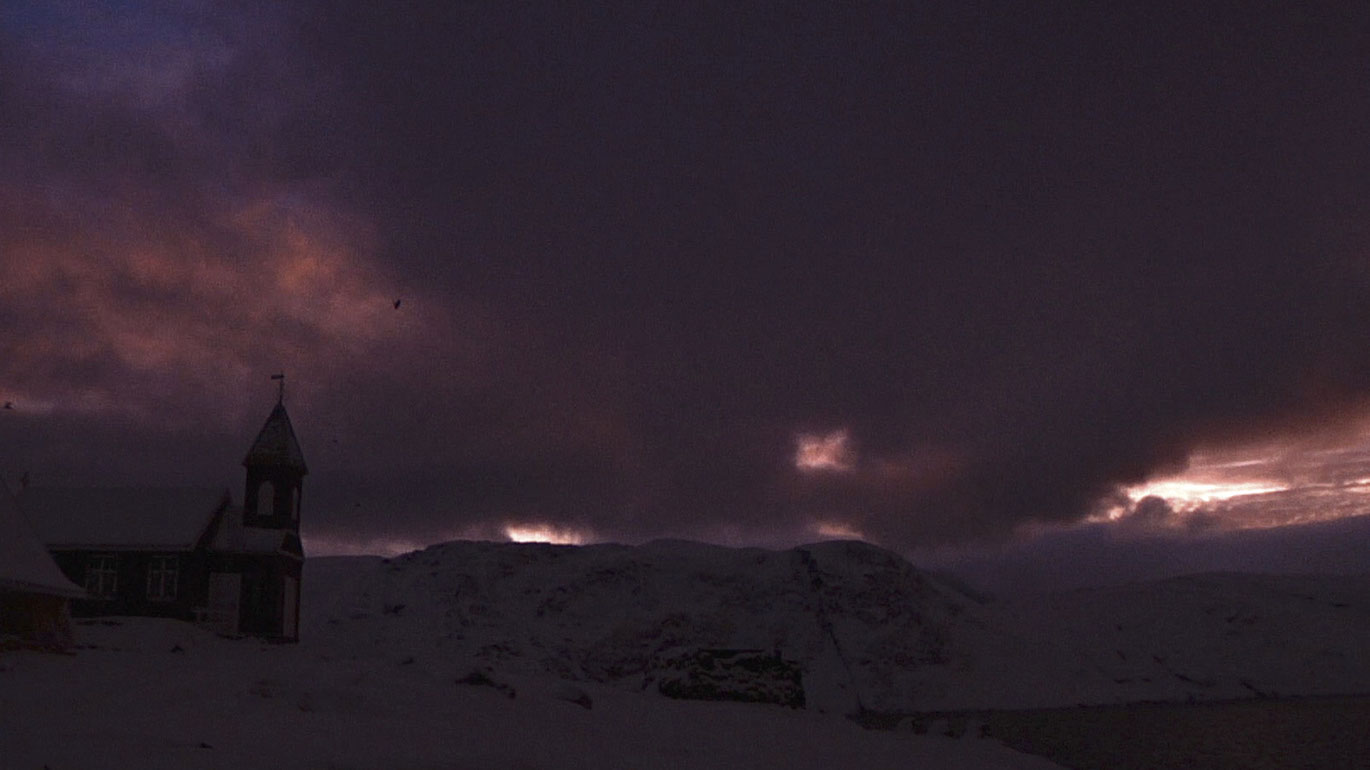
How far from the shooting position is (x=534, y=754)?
1425 cm

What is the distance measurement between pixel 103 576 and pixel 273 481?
27.5 feet

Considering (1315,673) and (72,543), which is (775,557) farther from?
(72,543)

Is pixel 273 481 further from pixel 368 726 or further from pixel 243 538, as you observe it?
pixel 368 726

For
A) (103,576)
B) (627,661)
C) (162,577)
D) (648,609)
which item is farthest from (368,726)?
(648,609)

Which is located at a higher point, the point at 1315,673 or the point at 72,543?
the point at 72,543

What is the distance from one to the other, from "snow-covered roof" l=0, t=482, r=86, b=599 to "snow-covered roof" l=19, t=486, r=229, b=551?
17.1m

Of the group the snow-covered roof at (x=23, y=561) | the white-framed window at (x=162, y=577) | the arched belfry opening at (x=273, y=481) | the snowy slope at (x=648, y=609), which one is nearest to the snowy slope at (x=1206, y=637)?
the snowy slope at (x=648, y=609)

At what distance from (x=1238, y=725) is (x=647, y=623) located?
49.7 m

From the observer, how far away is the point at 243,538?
154ft

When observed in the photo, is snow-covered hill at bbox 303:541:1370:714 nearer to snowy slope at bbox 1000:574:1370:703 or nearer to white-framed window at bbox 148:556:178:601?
snowy slope at bbox 1000:574:1370:703

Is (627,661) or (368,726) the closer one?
(368,726)

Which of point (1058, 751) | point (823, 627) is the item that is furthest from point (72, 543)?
point (823, 627)

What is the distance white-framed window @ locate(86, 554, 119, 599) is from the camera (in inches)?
1737

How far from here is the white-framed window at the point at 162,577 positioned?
44.3 m
